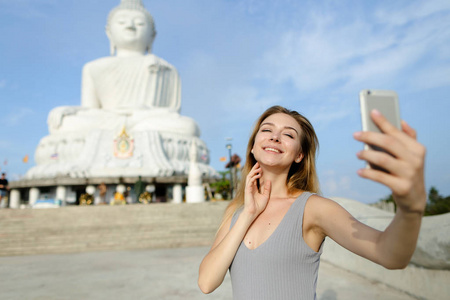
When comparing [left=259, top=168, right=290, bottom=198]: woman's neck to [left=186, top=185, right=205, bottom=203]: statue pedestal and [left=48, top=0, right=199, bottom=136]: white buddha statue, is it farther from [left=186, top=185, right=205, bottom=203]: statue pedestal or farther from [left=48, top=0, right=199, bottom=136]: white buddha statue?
[left=48, top=0, right=199, bottom=136]: white buddha statue

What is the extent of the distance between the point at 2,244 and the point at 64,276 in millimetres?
4099

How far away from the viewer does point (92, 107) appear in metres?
22.5

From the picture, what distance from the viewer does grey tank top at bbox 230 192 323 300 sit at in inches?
51.3

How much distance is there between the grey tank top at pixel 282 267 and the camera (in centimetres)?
130

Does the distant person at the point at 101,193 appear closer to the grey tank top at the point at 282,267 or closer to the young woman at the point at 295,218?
the young woman at the point at 295,218

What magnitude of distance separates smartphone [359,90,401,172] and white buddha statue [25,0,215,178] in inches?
723

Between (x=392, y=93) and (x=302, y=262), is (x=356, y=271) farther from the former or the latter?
(x=392, y=93)

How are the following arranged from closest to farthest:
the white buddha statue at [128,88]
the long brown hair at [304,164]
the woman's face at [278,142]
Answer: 1. the woman's face at [278,142]
2. the long brown hair at [304,164]
3. the white buddha statue at [128,88]

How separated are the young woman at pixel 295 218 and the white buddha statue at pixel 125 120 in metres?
17.6

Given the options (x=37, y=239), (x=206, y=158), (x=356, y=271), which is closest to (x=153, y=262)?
→ (x=356, y=271)

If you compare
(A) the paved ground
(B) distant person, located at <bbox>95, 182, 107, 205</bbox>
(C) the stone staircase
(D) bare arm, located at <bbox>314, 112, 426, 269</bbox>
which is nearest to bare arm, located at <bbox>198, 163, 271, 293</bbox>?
(D) bare arm, located at <bbox>314, 112, 426, 269</bbox>

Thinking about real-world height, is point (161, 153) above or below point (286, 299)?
above

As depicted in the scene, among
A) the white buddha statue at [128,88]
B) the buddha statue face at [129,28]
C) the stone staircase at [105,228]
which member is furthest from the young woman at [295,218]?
the buddha statue face at [129,28]

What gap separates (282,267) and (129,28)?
23485mm
